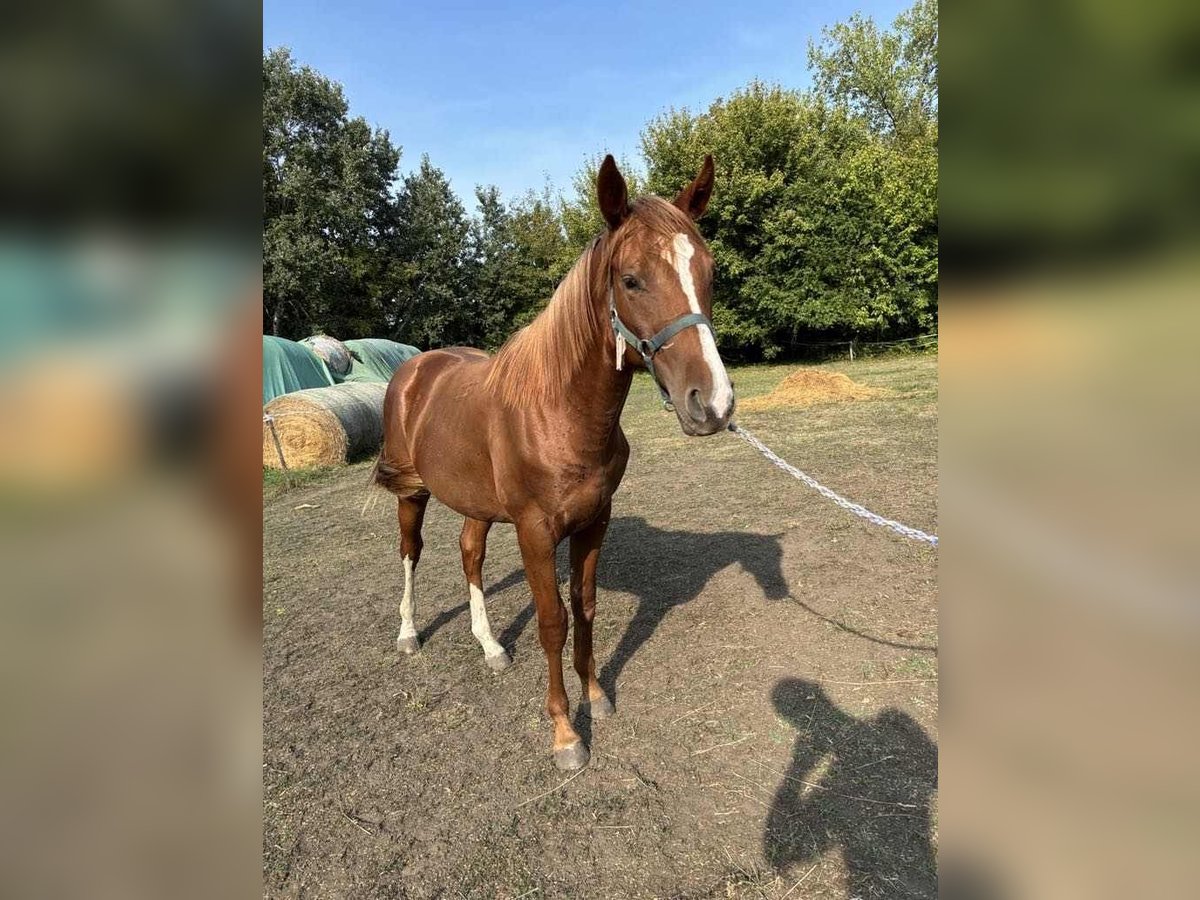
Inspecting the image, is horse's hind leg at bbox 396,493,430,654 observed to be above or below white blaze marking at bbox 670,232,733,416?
below

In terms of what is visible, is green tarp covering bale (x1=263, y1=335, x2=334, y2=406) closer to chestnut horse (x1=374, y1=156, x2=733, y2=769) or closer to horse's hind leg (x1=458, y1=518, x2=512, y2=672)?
horse's hind leg (x1=458, y1=518, x2=512, y2=672)

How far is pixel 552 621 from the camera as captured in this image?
110 inches

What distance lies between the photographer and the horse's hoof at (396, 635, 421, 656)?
3.85 m

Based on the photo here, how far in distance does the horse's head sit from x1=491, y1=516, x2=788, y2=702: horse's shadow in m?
1.96

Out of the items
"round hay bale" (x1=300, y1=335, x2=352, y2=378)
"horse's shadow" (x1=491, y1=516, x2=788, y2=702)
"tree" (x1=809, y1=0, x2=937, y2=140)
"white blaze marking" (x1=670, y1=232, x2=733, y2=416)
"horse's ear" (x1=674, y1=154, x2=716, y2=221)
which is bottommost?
"horse's shadow" (x1=491, y1=516, x2=788, y2=702)

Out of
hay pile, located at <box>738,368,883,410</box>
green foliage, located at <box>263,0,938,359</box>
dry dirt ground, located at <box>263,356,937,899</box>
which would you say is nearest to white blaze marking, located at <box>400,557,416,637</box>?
dry dirt ground, located at <box>263,356,937,899</box>

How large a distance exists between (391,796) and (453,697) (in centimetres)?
72

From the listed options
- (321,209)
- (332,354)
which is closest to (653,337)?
(332,354)

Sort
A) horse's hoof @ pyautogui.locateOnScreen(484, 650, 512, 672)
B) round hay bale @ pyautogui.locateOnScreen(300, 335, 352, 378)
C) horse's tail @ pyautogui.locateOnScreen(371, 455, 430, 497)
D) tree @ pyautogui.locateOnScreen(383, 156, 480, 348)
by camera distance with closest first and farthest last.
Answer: horse's hoof @ pyautogui.locateOnScreen(484, 650, 512, 672) < horse's tail @ pyautogui.locateOnScreen(371, 455, 430, 497) < round hay bale @ pyautogui.locateOnScreen(300, 335, 352, 378) < tree @ pyautogui.locateOnScreen(383, 156, 480, 348)

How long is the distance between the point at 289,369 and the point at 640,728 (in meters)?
12.0

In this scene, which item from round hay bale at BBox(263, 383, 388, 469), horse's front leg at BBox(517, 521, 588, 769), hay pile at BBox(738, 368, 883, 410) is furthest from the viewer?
hay pile at BBox(738, 368, 883, 410)

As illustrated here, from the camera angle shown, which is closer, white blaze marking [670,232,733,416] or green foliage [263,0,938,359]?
white blaze marking [670,232,733,416]

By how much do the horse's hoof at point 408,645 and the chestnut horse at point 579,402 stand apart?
0.48m

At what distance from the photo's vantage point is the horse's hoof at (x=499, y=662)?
11.7 ft
